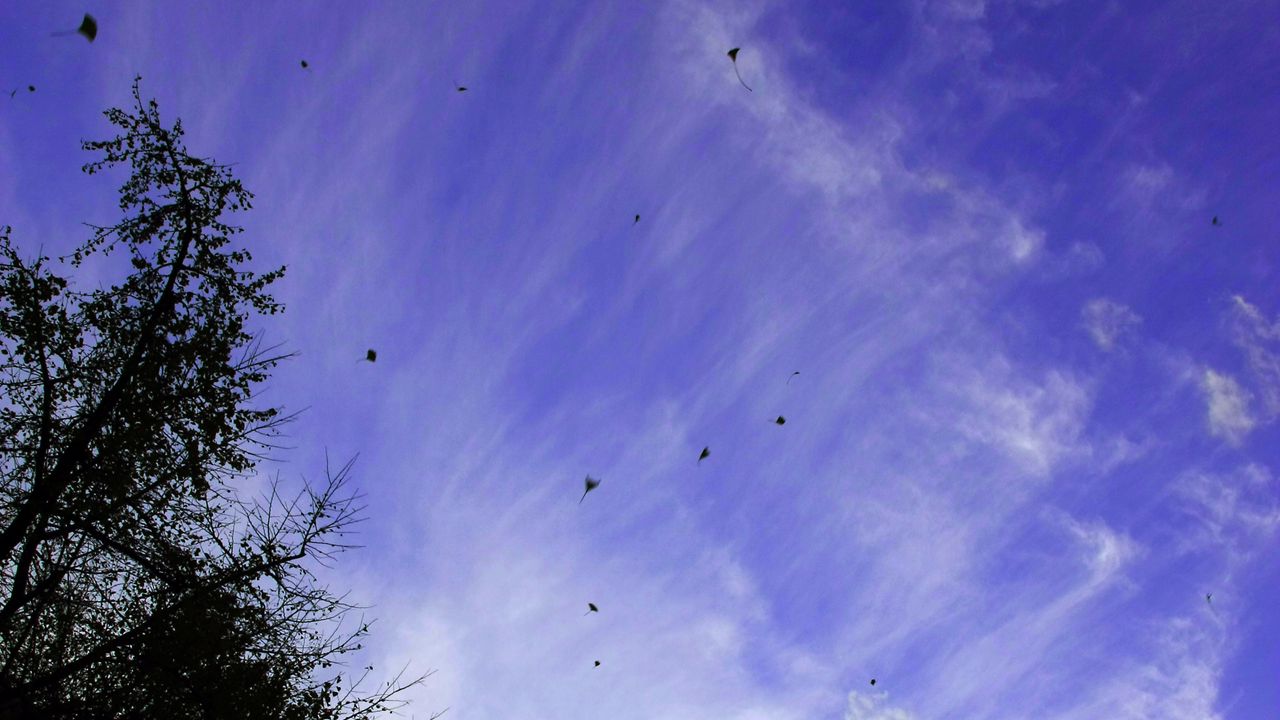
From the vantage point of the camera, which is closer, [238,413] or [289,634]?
[289,634]

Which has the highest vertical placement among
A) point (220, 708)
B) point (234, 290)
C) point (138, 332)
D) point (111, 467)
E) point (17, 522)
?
point (234, 290)

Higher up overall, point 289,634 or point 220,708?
point 289,634

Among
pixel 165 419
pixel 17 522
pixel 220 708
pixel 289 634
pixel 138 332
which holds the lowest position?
pixel 220 708

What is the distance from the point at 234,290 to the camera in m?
12.7

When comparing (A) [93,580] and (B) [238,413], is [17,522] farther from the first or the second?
(B) [238,413]

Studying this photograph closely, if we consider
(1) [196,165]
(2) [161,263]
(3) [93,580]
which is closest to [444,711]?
(3) [93,580]

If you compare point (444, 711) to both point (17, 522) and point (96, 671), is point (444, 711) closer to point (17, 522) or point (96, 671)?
point (96, 671)

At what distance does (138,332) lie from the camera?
11945 millimetres

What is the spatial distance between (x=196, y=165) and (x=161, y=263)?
1.78 meters

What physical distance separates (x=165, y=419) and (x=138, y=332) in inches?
64.0

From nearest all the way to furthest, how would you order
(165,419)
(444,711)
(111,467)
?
(111,467) < (165,419) < (444,711)

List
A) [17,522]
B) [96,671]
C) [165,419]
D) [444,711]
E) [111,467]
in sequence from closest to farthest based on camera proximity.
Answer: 1. [17,522]
2. [96,671]
3. [111,467]
4. [165,419]
5. [444,711]

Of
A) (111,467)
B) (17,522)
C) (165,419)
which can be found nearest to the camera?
(17,522)

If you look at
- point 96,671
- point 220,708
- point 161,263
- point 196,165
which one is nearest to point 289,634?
point 220,708
